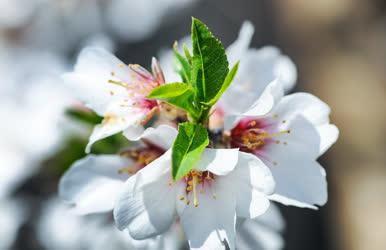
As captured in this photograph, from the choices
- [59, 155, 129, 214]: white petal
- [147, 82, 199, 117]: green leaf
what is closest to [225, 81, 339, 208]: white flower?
[147, 82, 199, 117]: green leaf

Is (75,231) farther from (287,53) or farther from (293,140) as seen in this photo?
(287,53)

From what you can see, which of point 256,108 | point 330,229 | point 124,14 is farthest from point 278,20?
point 256,108

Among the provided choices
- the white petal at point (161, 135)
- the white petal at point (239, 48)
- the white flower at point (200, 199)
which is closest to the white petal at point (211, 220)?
the white flower at point (200, 199)

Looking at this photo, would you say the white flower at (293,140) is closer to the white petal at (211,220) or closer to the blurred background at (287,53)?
the white petal at (211,220)

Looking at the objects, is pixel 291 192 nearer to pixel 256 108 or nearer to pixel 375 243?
pixel 256 108

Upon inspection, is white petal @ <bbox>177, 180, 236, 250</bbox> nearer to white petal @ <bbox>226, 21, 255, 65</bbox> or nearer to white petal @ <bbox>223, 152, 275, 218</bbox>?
white petal @ <bbox>223, 152, 275, 218</bbox>

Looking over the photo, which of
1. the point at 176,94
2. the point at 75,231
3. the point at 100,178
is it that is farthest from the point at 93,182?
the point at 75,231
